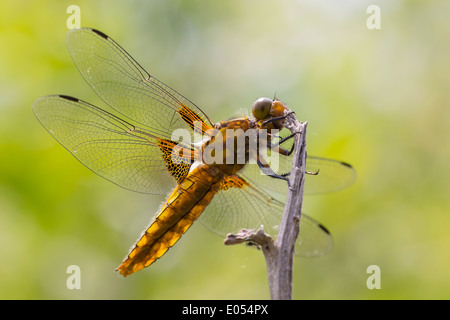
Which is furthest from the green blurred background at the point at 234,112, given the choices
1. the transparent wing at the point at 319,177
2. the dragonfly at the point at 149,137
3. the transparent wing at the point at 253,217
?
the dragonfly at the point at 149,137

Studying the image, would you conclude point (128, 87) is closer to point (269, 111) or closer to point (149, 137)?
point (149, 137)

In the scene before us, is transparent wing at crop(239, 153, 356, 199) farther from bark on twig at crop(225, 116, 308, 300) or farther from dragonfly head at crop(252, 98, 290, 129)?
bark on twig at crop(225, 116, 308, 300)

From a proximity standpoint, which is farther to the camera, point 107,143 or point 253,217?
point 253,217

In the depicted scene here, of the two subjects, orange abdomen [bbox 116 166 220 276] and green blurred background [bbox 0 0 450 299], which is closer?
orange abdomen [bbox 116 166 220 276]

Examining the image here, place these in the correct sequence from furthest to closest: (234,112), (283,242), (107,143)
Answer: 1. (234,112)
2. (107,143)
3. (283,242)

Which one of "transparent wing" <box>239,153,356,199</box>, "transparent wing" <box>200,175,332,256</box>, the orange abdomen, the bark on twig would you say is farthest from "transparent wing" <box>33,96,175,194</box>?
the bark on twig

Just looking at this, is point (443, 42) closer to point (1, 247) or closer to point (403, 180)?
point (403, 180)

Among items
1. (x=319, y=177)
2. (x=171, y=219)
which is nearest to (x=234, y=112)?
(x=319, y=177)
